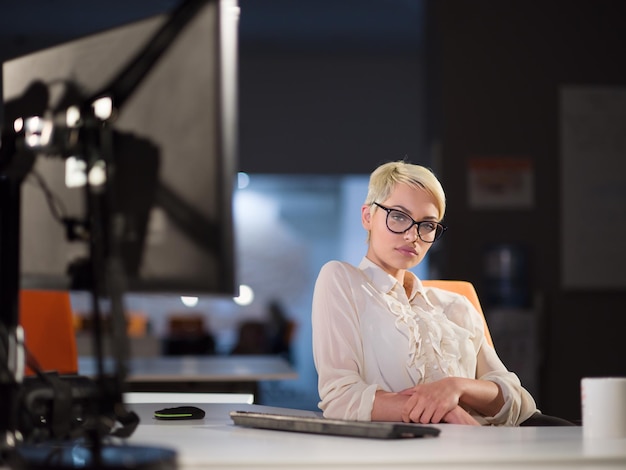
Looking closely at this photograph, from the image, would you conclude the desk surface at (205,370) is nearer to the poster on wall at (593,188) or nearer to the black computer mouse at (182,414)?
the black computer mouse at (182,414)

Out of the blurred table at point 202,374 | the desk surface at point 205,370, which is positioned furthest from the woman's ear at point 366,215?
the blurred table at point 202,374

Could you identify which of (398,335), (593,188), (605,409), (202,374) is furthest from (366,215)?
(593,188)

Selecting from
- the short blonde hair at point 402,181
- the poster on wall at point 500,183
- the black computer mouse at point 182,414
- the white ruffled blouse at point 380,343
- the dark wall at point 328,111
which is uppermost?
the dark wall at point 328,111

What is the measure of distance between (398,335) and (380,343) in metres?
0.05

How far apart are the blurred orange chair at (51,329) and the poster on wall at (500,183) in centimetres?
273

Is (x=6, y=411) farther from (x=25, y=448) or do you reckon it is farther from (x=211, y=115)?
(x=211, y=115)

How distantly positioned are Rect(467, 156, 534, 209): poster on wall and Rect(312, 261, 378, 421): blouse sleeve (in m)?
3.25

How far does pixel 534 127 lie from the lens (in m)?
5.39

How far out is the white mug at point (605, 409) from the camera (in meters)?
1.60

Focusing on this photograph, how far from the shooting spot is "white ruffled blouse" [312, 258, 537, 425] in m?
2.06

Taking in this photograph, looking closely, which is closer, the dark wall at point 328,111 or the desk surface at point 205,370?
the desk surface at point 205,370

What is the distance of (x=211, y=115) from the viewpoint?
1.32 m

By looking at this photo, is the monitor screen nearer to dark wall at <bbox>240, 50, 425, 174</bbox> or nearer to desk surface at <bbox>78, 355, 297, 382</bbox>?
desk surface at <bbox>78, 355, 297, 382</bbox>

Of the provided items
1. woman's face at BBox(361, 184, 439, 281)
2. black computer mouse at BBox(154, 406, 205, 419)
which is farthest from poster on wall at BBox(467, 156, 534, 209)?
black computer mouse at BBox(154, 406, 205, 419)
